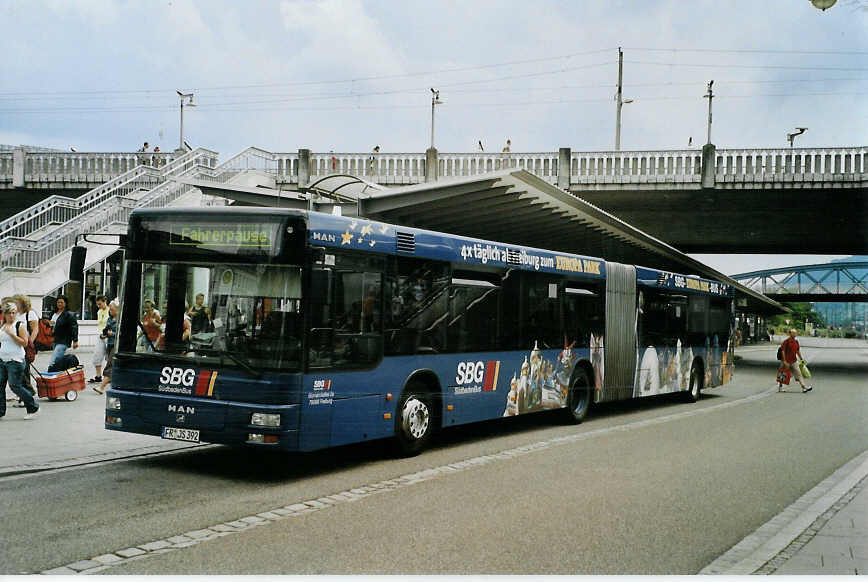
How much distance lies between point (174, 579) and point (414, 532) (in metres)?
2.03

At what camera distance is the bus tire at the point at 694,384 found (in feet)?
65.4

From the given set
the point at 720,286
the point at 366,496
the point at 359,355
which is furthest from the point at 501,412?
the point at 720,286

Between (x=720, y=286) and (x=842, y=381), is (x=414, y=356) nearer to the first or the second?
(x=720, y=286)

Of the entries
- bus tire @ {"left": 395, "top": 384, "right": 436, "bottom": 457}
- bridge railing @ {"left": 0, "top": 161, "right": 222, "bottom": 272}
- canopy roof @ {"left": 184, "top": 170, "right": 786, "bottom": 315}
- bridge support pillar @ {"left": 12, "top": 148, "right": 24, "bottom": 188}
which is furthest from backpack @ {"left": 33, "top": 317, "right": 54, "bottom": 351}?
bridge support pillar @ {"left": 12, "top": 148, "right": 24, "bottom": 188}

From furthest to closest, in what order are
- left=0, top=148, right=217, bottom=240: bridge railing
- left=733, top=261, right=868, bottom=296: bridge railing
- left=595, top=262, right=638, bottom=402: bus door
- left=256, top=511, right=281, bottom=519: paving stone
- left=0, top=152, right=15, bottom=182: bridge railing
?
left=0, top=152, right=15, bottom=182: bridge railing → left=0, top=148, right=217, bottom=240: bridge railing → left=733, top=261, right=868, bottom=296: bridge railing → left=595, top=262, right=638, bottom=402: bus door → left=256, top=511, right=281, bottom=519: paving stone

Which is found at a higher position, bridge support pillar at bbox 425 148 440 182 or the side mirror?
bridge support pillar at bbox 425 148 440 182

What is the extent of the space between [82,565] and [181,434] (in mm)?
3194

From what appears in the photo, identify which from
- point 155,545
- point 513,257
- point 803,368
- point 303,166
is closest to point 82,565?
point 155,545

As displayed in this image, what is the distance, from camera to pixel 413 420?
10.5m

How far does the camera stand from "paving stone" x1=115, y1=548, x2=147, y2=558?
585cm

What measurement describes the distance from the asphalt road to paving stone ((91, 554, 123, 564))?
9 cm

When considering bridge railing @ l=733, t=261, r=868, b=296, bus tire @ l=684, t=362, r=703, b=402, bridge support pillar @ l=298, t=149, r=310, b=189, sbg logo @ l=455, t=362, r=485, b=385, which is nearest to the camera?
sbg logo @ l=455, t=362, r=485, b=385

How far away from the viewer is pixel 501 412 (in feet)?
40.5

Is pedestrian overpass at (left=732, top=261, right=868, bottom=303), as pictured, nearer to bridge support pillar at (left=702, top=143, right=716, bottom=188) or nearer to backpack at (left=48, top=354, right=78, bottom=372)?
bridge support pillar at (left=702, top=143, right=716, bottom=188)
